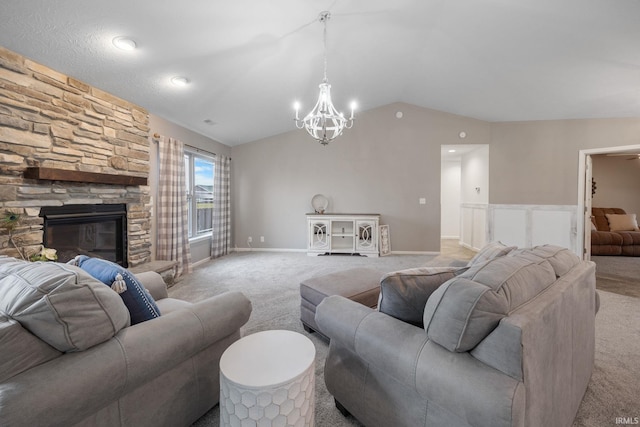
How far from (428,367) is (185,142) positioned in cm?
461

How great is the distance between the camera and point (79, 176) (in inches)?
103

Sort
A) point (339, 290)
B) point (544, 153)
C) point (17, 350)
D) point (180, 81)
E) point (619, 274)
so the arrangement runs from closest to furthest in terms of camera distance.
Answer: point (17, 350) < point (339, 290) < point (180, 81) < point (619, 274) < point (544, 153)

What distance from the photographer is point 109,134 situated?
3.03 metres

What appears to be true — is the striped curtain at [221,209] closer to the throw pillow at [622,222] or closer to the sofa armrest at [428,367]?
the sofa armrest at [428,367]

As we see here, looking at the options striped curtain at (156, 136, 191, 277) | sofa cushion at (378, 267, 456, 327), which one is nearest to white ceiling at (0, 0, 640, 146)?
striped curtain at (156, 136, 191, 277)

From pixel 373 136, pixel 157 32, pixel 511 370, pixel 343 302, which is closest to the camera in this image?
pixel 511 370

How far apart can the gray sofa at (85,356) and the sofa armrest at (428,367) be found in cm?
72

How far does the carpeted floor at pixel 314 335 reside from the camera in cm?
149

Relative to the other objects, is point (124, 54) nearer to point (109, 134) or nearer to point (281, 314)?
point (109, 134)

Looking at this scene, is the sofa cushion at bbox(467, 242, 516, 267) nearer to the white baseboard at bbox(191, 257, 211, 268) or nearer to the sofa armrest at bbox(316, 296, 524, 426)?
the sofa armrest at bbox(316, 296, 524, 426)

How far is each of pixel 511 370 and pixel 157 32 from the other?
123 inches

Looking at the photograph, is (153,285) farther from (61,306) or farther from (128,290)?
(61,306)

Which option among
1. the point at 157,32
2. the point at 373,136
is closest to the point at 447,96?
the point at 373,136

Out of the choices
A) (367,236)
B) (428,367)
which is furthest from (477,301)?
(367,236)
